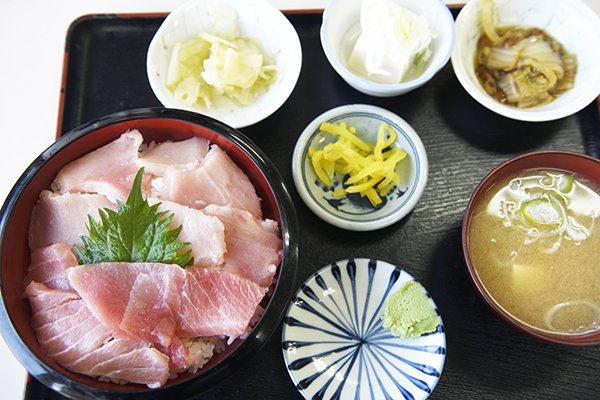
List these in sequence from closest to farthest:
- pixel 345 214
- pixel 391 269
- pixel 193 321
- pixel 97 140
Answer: pixel 193 321
pixel 97 140
pixel 391 269
pixel 345 214

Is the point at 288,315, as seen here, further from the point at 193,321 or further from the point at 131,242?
the point at 131,242

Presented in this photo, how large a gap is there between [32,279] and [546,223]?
1.71m

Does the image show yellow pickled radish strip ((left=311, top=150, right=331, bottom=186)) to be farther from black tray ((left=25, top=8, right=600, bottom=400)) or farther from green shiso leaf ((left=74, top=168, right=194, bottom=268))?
green shiso leaf ((left=74, top=168, right=194, bottom=268))

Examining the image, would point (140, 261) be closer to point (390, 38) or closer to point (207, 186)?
point (207, 186)

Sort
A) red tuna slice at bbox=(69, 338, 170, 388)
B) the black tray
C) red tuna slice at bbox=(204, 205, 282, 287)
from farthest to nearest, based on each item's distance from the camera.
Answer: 1. the black tray
2. red tuna slice at bbox=(204, 205, 282, 287)
3. red tuna slice at bbox=(69, 338, 170, 388)

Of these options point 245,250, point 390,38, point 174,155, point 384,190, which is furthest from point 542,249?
point 174,155

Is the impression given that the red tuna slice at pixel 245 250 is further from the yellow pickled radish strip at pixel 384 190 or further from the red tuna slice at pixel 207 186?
the yellow pickled radish strip at pixel 384 190

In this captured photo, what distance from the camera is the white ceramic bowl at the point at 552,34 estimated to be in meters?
2.04

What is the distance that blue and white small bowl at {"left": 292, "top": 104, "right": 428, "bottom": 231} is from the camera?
1975 millimetres

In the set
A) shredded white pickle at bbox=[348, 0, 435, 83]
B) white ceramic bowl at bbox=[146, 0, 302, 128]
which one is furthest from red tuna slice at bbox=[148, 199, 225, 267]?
shredded white pickle at bbox=[348, 0, 435, 83]

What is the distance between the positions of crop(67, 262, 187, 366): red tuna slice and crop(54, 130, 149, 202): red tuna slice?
0.86 ft

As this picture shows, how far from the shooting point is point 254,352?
153cm

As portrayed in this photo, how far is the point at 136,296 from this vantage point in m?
1.50

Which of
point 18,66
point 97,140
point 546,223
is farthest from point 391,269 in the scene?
point 18,66
